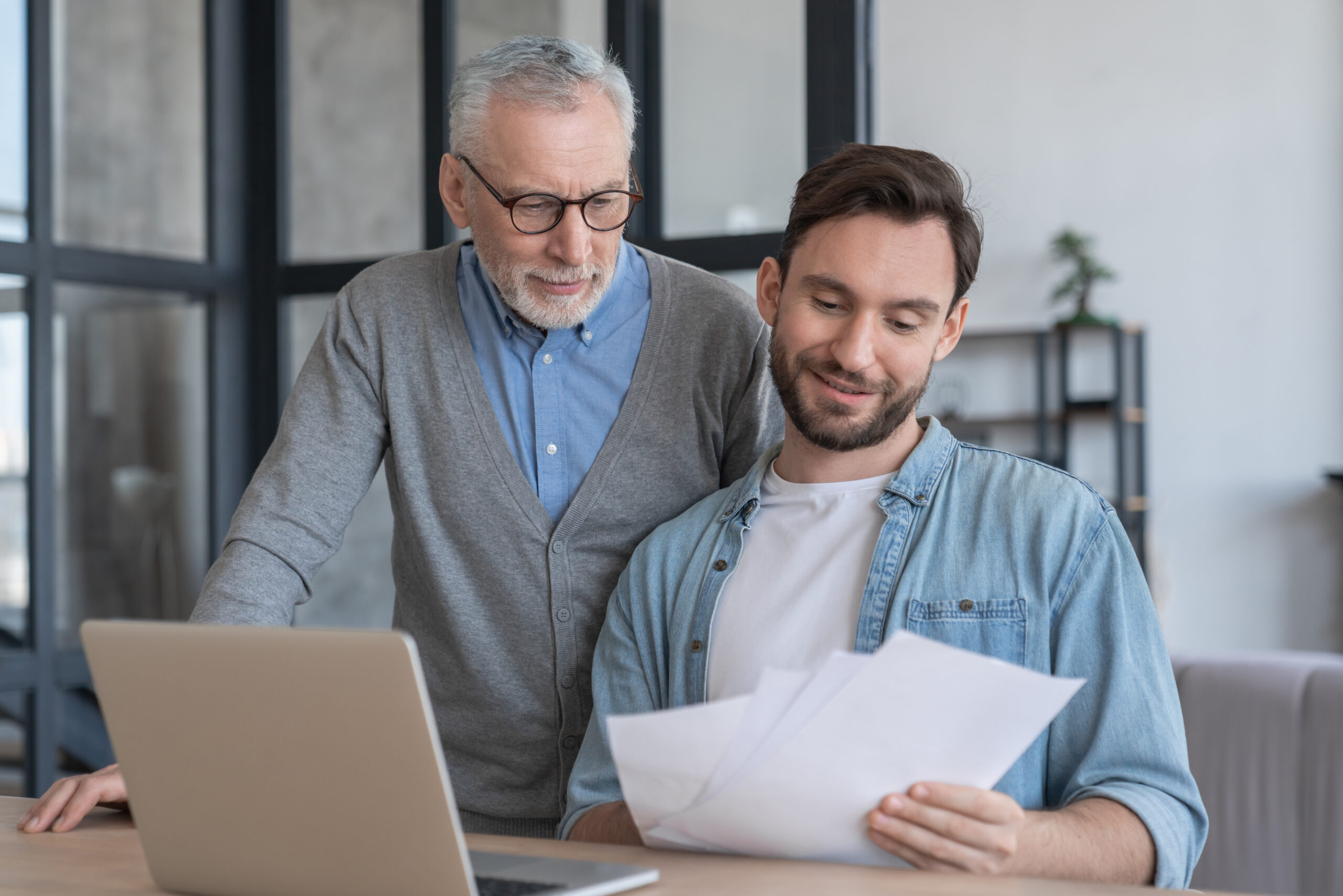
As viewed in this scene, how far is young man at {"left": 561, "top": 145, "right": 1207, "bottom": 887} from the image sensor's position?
1.16m

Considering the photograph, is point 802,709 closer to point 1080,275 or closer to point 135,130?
point 135,130

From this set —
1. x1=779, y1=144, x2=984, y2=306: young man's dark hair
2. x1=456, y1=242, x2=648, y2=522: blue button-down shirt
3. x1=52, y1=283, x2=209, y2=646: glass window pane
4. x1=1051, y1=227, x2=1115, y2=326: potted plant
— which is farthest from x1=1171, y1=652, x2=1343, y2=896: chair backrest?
x1=1051, y1=227, x2=1115, y2=326: potted plant

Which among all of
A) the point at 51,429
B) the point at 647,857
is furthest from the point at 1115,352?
the point at 647,857

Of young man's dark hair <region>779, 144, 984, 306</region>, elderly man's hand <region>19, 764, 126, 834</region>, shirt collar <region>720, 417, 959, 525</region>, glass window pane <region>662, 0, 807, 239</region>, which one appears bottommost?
elderly man's hand <region>19, 764, 126, 834</region>

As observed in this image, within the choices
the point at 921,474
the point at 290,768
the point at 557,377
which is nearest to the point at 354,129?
the point at 557,377

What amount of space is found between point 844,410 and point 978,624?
268mm

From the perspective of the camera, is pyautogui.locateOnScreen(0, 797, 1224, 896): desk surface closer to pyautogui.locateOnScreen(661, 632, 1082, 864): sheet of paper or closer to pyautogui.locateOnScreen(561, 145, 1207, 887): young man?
pyautogui.locateOnScreen(661, 632, 1082, 864): sheet of paper

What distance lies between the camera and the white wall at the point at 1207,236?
619cm

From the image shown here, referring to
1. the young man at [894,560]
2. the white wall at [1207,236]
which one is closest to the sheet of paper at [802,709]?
the young man at [894,560]

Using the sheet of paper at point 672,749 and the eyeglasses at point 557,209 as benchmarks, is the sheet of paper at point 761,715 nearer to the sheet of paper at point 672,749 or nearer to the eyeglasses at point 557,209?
the sheet of paper at point 672,749

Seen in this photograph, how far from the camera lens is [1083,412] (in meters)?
6.52

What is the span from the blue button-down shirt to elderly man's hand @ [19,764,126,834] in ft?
1.89

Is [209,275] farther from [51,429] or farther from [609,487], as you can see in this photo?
[609,487]

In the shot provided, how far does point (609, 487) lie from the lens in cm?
160
